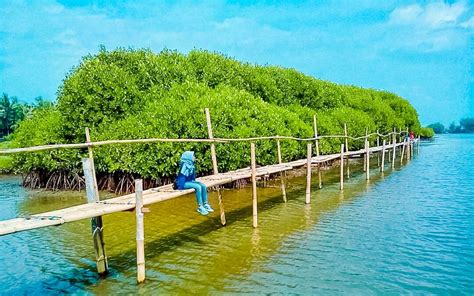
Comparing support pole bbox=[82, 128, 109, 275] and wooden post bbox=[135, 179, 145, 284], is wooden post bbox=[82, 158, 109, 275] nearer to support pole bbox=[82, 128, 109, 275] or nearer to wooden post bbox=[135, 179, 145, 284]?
support pole bbox=[82, 128, 109, 275]

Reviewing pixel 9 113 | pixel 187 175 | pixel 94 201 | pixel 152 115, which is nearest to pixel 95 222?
pixel 94 201

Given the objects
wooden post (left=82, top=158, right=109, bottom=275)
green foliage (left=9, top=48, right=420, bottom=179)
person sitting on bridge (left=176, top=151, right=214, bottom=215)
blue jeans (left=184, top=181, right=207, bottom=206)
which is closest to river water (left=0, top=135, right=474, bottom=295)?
wooden post (left=82, top=158, right=109, bottom=275)

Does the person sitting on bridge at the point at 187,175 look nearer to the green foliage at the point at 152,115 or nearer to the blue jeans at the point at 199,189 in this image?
the blue jeans at the point at 199,189

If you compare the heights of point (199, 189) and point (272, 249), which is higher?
point (199, 189)

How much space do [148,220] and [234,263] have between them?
503cm

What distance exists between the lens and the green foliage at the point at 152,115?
55.9ft

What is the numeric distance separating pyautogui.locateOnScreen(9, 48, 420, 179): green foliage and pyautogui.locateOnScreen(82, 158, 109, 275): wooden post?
8177 millimetres

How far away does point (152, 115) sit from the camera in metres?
17.4

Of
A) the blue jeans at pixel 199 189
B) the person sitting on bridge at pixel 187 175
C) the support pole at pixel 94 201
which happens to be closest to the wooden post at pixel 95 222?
the support pole at pixel 94 201

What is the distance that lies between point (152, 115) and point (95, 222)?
9.76m

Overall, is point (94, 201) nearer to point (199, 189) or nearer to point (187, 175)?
point (187, 175)

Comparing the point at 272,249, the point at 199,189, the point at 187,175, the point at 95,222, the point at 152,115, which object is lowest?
the point at 272,249

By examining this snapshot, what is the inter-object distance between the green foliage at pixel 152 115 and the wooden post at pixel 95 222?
8.18 m

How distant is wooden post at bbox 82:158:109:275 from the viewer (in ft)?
26.0
